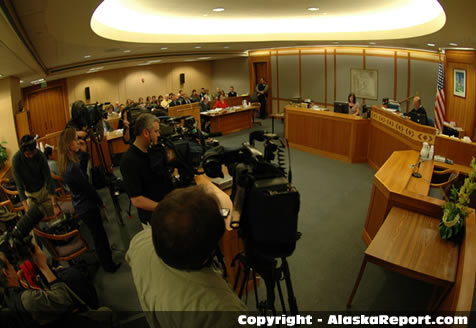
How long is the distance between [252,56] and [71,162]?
1162cm

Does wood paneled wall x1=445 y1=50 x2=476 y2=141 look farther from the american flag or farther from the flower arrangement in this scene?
the flower arrangement

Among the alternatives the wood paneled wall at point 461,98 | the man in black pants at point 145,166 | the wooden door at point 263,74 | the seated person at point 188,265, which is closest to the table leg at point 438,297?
the seated person at point 188,265

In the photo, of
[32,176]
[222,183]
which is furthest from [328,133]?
[32,176]

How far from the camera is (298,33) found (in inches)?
336

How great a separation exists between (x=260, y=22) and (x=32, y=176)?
19.4ft

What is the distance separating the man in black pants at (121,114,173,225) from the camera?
8.40 feet

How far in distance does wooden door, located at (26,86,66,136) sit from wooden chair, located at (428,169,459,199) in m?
10.4

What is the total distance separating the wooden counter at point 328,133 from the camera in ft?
22.5

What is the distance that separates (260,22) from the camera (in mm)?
7414

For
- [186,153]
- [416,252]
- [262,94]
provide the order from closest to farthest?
[186,153] → [416,252] → [262,94]

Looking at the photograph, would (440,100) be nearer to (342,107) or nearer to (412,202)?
(342,107)

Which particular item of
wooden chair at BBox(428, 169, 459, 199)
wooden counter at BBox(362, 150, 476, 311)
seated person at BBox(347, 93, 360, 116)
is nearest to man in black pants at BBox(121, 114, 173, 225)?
wooden counter at BBox(362, 150, 476, 311)

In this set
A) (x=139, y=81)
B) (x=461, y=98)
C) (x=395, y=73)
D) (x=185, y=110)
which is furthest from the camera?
(x=139, y=81)

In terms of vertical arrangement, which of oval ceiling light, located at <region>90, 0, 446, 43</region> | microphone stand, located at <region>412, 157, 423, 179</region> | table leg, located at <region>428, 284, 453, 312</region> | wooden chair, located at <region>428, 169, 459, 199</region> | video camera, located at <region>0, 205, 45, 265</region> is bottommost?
table leg, located at <region>428, 284, 453, 312</region>
